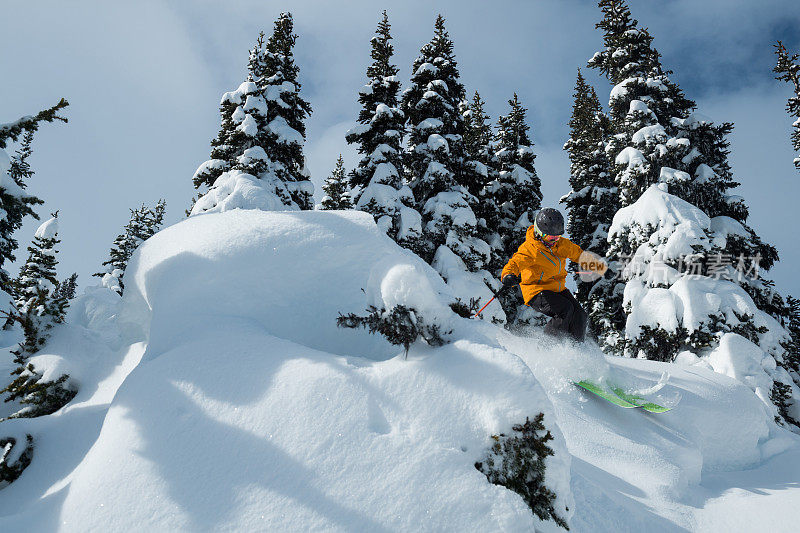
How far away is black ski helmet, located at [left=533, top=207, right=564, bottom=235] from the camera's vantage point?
583cm

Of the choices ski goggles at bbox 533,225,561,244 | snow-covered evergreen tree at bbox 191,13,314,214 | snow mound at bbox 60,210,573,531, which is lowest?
snow mound at bbox 60,210,573,531

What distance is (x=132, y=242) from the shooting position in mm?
26734

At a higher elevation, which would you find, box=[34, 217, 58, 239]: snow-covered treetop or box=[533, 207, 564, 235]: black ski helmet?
box=[34, 217, 58, 239]: snow-covered treetop

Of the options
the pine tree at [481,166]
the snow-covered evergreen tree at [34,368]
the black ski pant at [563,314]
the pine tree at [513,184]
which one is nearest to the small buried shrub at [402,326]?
the black ski pant at [563,314]

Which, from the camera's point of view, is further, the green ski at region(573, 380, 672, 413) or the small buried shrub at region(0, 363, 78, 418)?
the green ski at region(573, 380, 672, 413)

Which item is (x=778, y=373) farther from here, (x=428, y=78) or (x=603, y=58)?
(x=428, y=78)

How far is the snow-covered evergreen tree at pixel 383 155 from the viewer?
14391 millimetres

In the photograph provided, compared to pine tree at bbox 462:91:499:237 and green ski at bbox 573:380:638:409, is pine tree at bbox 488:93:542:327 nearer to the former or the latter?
pine tree at bbox 462:91:499:237

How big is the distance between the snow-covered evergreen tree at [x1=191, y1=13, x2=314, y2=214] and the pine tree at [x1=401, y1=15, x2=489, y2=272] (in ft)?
13.9

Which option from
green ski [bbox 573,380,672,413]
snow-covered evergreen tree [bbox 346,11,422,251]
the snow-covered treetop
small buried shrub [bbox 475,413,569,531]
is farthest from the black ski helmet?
the snow-covered treetop

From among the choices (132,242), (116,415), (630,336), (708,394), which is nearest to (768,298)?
(630,336)

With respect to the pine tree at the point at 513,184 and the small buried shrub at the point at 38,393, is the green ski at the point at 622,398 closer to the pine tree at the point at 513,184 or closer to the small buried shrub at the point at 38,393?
the small buried shrub at the point at 38,393

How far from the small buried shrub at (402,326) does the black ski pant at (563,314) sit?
349 cm

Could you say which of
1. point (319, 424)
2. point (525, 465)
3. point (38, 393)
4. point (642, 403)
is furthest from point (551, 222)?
point (38, 393)
